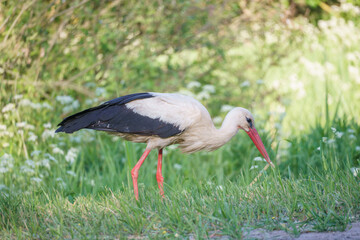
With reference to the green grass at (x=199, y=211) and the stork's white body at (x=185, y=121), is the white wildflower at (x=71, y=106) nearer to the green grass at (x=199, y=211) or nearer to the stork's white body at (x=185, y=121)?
the stork's white body at (x=185, y=121)

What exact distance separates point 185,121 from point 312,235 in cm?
182

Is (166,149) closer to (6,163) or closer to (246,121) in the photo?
(246,121)

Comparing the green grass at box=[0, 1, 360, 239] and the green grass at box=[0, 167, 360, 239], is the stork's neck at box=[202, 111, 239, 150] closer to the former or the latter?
the green grass at box=[0, 1, 360, 239]

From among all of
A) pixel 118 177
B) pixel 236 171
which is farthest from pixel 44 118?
pixel 236 171

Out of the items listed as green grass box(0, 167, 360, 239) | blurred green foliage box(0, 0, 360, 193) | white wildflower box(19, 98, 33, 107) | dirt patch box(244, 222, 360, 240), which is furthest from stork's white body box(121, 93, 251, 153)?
dirt patch box(244, 222, 360, 240)

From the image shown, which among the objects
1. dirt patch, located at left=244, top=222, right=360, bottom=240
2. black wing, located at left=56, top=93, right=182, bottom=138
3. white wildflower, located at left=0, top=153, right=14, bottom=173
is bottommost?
dirt patch, located at left=244, top=222, right=360, bottom=240

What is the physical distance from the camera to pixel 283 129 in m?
7.09

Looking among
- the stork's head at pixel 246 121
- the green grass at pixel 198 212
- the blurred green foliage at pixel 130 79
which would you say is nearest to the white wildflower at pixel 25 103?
the blurred green foliage at pixel 130 79

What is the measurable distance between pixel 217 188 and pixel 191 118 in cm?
91

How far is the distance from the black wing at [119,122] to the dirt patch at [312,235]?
167 centimetres

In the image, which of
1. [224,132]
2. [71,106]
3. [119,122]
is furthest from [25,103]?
[224,132]

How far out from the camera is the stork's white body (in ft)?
14.7

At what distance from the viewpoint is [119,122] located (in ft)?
14.8

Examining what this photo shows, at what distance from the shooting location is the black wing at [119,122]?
4.46 meters
